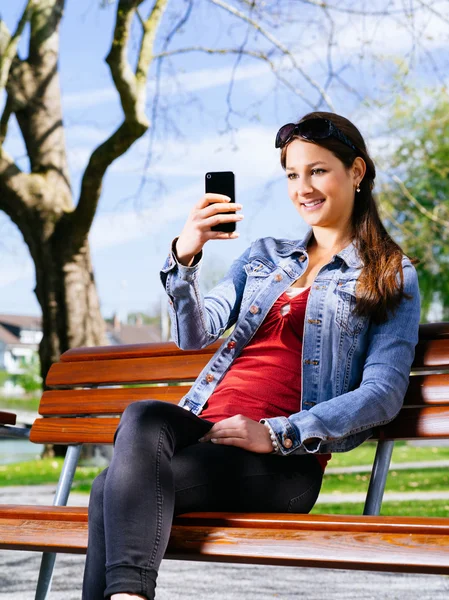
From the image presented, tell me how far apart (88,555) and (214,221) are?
98 cm

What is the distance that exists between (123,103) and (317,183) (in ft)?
29.0

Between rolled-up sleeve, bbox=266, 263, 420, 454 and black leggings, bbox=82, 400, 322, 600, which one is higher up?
rolled-up sleeve, bbox=266, 263, 420, 454

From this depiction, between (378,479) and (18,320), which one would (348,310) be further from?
(18,320)

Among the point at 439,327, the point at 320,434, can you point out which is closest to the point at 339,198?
the point at 439,327

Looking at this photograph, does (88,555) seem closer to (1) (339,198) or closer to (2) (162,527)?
(2) (162,527)

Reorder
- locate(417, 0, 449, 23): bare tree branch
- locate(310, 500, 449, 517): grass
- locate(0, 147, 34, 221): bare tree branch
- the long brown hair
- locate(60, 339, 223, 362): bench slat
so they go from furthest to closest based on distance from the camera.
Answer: locate(0, 147, 34, 221): bare tree branch
locate(417, 0, 449, 23): bare tree branch
locate(310, 500, 449, 517): grass
locate(60, 339, 223, 362): bench slat
the long brown hair

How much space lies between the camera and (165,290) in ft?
9.53

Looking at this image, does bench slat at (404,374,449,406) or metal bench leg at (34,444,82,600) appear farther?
metal bench leg at (34,444,82,600)

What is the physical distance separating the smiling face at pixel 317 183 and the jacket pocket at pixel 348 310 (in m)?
0.28

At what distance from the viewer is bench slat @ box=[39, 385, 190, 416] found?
3.71 metres

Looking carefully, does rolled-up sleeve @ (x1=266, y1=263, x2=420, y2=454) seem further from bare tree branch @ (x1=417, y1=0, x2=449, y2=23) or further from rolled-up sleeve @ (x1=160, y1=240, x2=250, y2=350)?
bare tree branch @ (x1=417, y1=0, x2=449, y2=23)

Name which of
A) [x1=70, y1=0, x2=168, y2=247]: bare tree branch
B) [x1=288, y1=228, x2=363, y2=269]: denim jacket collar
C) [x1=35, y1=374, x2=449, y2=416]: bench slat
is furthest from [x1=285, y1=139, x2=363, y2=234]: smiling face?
[x1=70, y1=0, x2=168, y2=247]: bare tree branch

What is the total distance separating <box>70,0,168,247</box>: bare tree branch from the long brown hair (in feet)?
28.3

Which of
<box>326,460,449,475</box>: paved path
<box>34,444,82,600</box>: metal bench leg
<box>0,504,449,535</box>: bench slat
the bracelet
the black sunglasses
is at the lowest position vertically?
<box>326,460,449,475</box>: paved path
